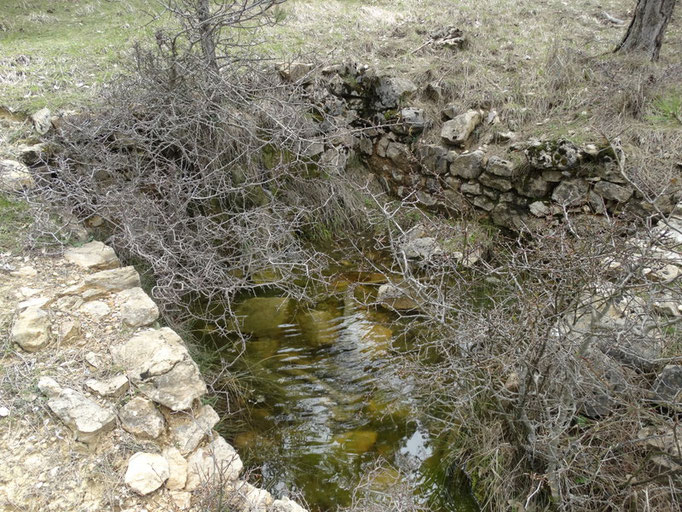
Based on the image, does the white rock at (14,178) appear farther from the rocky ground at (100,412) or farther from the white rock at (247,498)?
the white rock at (247,498)

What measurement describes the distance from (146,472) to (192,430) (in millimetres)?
359

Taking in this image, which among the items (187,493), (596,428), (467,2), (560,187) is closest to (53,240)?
(187,493)

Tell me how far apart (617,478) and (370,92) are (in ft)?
17.4

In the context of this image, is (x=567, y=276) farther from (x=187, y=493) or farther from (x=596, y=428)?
(x=187, y=493)

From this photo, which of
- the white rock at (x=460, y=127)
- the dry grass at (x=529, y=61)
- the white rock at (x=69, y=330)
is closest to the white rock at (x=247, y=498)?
the white rock at (x=69, y=330)

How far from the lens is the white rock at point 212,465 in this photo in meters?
2.21

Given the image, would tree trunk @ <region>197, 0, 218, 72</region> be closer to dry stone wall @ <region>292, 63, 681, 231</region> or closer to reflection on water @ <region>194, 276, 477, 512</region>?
dry stone wall @ <region>292, 63, 681, 231</region>

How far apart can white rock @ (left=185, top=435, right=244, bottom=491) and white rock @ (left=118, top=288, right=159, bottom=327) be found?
3.01 ft

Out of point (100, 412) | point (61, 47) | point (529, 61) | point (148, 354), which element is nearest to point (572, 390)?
point (148, 354)

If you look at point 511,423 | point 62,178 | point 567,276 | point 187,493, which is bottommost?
point 511,423

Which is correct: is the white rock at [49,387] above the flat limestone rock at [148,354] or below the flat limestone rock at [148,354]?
above

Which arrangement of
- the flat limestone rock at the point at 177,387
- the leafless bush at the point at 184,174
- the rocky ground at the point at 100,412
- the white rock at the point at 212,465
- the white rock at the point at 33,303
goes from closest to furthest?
1. the rocky ground at the point at 100,412
2. the white rock at the point at 212,465
3. the flat limestone rock at the point at 177,387
4. the white rock at the point at 33,303
5. the leafless bush at the point at 184,174

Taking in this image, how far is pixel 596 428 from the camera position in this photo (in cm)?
262

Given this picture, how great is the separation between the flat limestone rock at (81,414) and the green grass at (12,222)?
61.3 inches
